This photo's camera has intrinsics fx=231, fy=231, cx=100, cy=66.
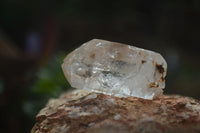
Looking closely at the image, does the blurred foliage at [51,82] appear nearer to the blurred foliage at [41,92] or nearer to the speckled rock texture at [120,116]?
the blurred foliage at [41,92]

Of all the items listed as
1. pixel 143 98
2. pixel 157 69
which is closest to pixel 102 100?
pixel 143 98

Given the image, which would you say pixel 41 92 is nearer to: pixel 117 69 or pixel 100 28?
pixel 117 69

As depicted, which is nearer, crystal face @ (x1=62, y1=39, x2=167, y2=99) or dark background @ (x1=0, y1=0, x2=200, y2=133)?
crystal face @ (x1=62, y1=39, x2=167, y2=99)

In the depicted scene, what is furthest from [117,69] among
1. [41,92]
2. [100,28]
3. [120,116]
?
[100,28]

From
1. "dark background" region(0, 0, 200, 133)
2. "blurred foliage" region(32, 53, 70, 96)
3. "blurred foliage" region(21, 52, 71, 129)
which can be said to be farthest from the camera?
"dark background" region(0, 0, 200, 133)

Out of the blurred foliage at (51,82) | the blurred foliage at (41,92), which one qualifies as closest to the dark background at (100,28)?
the blurred foliage at (51,82)

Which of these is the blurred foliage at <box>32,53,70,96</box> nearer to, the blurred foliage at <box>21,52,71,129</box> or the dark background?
the blurred foliage at <box>21,52,71,129</box>

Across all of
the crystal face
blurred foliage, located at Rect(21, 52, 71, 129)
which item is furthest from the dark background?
the crystal face

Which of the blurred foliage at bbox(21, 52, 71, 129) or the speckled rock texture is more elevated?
the speckled rock texture
